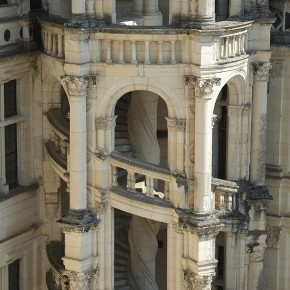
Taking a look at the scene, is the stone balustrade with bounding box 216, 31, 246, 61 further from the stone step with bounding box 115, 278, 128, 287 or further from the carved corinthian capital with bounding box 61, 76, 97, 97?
the stone step with bounding box 115, 278, 128, 287

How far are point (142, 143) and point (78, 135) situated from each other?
301 cm

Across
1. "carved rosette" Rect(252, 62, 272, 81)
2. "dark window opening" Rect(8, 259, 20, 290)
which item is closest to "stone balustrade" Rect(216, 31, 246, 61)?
"carved rosette" Rect(252, 62, 272, 81)

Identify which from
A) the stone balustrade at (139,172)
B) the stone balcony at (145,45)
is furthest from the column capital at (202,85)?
the stone balustrade at (139,172)

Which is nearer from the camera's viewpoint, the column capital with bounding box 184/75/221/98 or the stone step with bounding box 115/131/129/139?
the column capital with bounding box 184/75/221/98

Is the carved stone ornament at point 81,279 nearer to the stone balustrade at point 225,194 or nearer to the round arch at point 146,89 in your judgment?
the stone balustrade at point 225,194

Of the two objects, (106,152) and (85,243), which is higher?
(106,152)

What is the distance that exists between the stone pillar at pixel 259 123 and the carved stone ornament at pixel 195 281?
12.6 feet

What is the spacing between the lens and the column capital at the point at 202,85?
1398 inches

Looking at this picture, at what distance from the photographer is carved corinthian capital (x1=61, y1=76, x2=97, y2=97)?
35.9 meters

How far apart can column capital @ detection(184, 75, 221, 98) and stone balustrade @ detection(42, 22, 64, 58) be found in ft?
11.5

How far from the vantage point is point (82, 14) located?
35812mm

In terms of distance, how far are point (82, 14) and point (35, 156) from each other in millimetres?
5317

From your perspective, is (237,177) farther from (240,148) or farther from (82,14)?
(82,14)

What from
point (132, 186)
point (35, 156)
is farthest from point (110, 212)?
point (35, 156)
